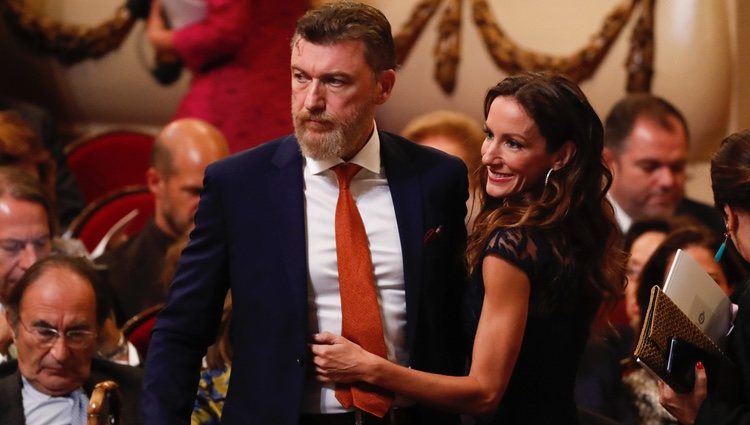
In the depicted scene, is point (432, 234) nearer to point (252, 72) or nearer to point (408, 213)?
point (408, 213)

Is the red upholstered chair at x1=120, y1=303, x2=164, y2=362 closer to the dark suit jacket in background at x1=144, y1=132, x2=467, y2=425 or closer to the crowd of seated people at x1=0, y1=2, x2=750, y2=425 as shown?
the crowd of seated people at x1=0, y1=2, x2=750, y2=425

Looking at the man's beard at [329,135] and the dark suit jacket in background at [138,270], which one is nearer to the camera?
the man's beard at [329,135]

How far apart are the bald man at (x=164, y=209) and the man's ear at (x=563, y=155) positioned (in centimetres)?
205

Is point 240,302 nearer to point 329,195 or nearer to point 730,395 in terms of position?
point 329,195

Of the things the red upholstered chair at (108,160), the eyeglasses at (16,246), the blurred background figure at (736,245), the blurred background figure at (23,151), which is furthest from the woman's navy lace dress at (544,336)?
the red upholstered chair at (108,160)

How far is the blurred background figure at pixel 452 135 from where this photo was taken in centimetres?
436

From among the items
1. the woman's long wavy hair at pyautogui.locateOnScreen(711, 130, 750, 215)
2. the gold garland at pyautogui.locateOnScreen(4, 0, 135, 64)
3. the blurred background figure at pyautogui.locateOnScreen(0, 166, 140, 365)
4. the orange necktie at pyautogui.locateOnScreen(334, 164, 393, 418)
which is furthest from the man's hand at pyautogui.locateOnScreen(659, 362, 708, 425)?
the gold garland at pyautogui.locateOnScreen(4, 0, 135, 64)

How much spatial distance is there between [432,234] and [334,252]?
0.64 ft

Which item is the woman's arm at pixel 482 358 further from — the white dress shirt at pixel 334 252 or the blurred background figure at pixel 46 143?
the blurred background figure at pixel 46 143

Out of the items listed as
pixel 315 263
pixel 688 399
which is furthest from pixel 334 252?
pixel 688 399

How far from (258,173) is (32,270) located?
3.20ft

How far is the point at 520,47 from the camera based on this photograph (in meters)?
5.52

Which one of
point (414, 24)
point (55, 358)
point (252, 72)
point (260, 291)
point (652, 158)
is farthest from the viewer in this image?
point (414, 24)

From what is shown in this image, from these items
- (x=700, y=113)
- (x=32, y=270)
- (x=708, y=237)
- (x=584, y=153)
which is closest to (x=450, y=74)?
(x=700, y=113)
